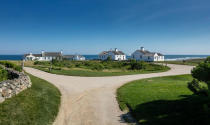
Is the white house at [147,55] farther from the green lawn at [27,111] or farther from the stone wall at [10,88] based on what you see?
the green lawn at [27,111]

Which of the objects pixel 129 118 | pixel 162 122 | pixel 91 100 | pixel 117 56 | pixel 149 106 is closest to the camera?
pixel 162 122

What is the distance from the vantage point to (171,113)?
660cm

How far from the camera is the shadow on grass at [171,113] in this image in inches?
227

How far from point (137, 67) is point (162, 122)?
28587mm

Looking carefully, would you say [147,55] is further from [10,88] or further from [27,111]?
[27,111]

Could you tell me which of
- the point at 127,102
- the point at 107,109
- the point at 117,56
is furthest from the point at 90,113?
the point at 117,56

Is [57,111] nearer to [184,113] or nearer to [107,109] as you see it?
[107,109]

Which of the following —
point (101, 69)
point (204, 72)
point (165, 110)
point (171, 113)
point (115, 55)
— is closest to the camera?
point (204, 72)

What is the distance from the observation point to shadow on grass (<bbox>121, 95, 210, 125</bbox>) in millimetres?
5760

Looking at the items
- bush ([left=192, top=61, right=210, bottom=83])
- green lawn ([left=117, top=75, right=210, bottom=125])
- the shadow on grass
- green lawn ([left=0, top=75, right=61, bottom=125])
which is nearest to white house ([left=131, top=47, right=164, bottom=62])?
green lawn ([left=117, top=75, right=210, bottom=125])

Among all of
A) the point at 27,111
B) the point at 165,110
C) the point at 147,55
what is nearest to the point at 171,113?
the point at 165,110

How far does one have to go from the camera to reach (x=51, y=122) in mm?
6027

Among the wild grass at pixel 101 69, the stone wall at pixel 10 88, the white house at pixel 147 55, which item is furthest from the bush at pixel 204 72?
the white house at pixel 147 55

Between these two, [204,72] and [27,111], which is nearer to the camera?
[204,72]
